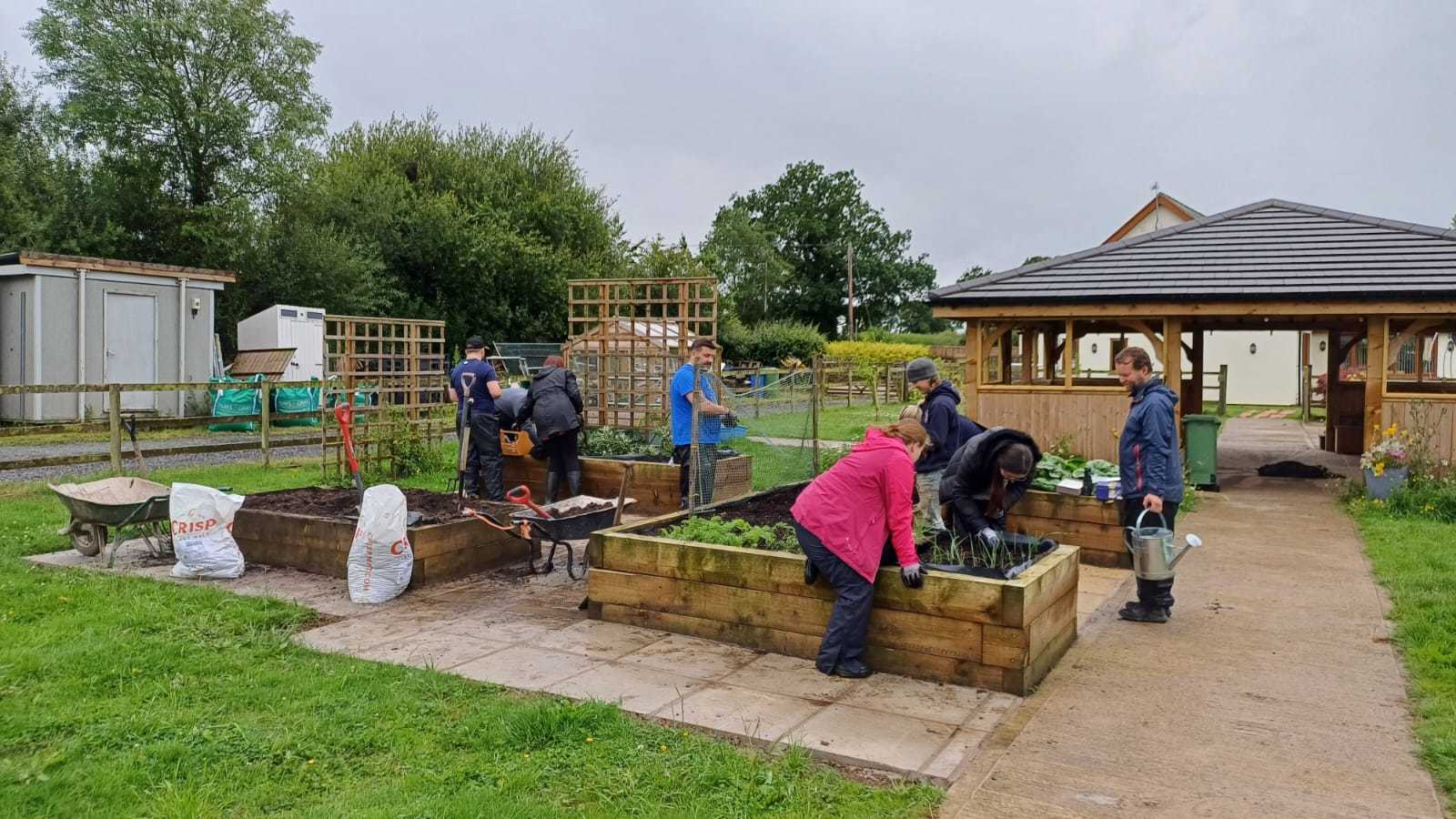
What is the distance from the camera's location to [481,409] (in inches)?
408

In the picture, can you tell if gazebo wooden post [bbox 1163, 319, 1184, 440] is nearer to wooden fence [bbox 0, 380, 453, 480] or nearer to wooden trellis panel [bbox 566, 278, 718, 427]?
wooden trellis panel [bbox 566, 278, 718, 427]

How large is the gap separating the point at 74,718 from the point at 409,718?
4.67ft

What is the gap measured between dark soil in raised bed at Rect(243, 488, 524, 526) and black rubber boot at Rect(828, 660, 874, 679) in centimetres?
360

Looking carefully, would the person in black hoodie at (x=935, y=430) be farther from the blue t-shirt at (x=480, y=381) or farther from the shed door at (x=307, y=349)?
the shed door at (x=307, y=349)

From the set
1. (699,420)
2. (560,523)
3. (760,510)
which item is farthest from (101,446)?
(760,510)

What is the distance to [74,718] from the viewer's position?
4469mm

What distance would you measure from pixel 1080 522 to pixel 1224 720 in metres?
3.86

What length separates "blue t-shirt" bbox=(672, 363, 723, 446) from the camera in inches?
365

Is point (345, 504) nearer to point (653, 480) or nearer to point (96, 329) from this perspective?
point (653, 480)

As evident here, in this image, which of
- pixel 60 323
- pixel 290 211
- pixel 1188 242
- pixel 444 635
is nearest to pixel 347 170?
pixel 290 211

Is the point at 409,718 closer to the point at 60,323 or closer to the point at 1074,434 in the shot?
the point at 1074,434

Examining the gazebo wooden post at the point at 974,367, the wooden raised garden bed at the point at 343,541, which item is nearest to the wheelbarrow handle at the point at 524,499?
the wooden raised garden bed at the point at 343,541

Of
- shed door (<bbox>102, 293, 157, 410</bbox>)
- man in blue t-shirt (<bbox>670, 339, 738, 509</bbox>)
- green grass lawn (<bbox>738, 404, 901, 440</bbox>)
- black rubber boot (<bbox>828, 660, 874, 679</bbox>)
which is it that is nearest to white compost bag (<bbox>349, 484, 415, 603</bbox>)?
man in blue t-shirt (<bbox>670, 339, 738, 509</bbox>)

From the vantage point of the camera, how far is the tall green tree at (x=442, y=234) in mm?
29594
